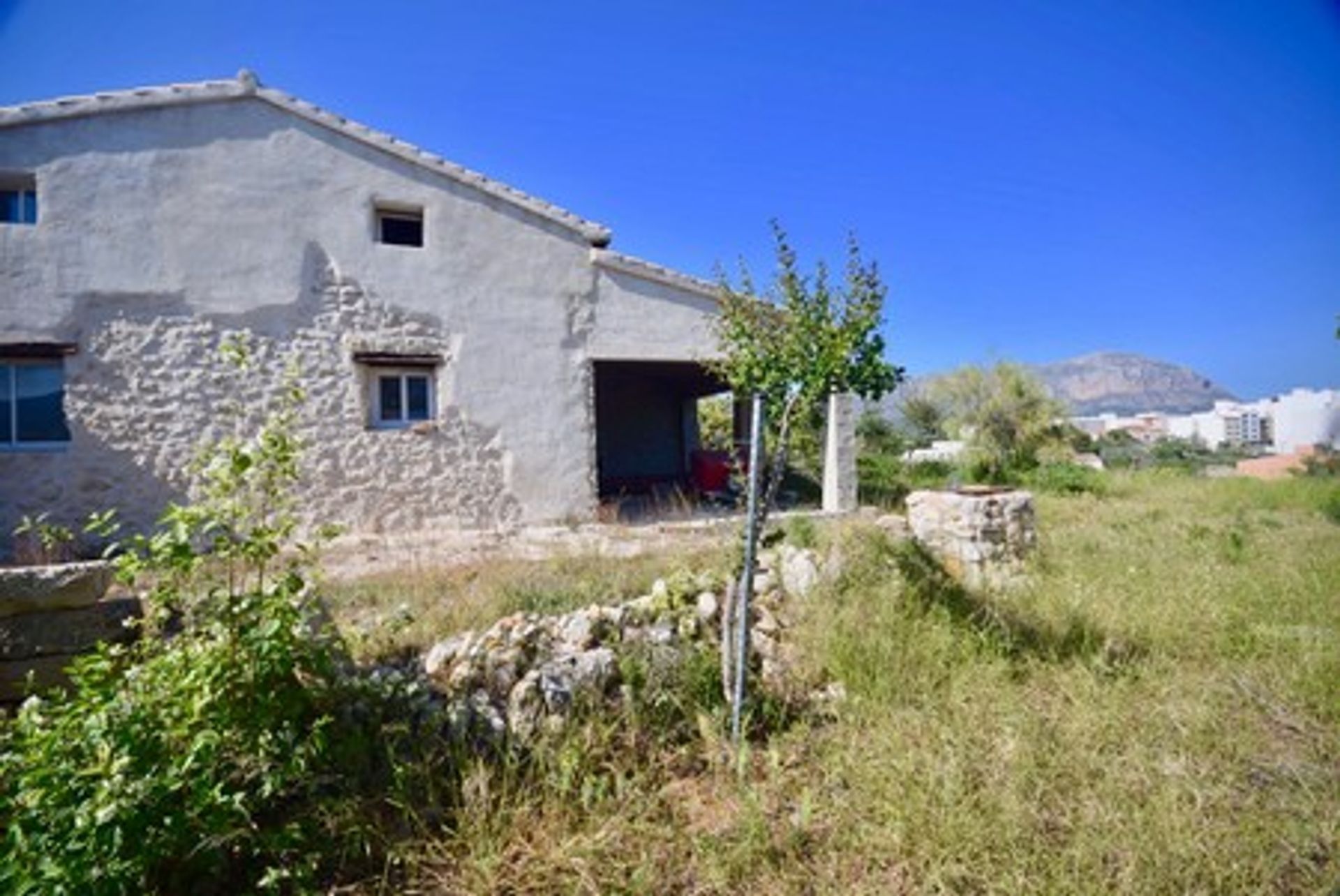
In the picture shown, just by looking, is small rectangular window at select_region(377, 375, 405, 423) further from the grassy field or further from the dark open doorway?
the dark open doorway

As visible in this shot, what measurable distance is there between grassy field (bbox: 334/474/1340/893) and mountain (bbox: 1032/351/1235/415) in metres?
106

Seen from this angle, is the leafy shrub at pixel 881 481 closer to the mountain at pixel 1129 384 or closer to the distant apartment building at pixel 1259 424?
the distant apartment building at pixel 1259 424

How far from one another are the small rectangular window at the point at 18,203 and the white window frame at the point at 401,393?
4.05m

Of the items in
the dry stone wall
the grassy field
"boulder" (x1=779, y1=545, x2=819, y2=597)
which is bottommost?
the grassy field

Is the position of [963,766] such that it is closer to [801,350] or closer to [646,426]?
[801,350]

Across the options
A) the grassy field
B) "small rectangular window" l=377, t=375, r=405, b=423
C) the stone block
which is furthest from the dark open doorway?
the stone block

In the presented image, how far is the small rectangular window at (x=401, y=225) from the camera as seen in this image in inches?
318

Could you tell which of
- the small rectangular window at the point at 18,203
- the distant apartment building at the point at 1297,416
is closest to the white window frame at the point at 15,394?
the small rectangular window at the point at 18,203

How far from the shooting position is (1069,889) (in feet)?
6.69

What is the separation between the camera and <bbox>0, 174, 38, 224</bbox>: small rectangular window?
22.4ft

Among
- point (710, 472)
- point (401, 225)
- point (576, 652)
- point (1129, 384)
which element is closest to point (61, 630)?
point (576, 652)

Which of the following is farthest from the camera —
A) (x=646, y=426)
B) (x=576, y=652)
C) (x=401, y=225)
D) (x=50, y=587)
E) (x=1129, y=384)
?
(x=1129, y=384)

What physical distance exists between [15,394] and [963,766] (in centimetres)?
1014

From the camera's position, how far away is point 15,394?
22.2 feet
